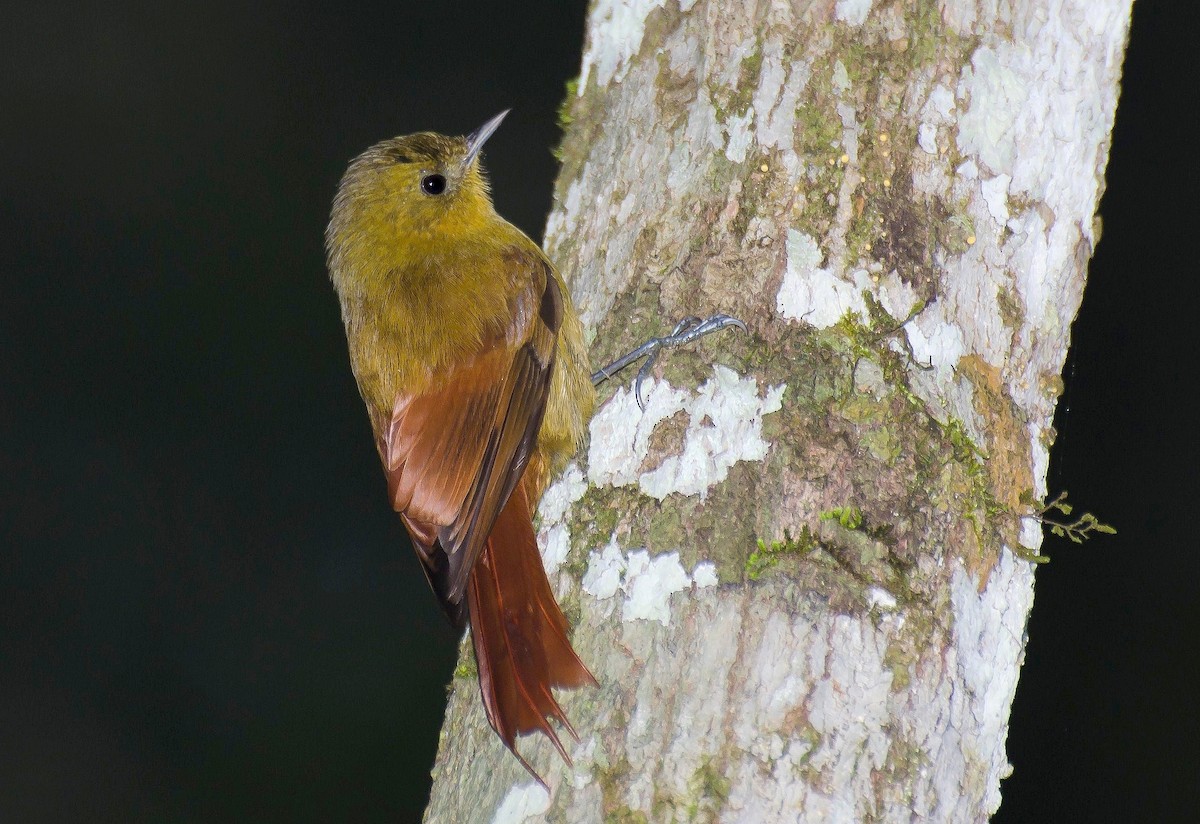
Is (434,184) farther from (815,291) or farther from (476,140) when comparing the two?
(815,291)

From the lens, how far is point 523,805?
178 centimetres

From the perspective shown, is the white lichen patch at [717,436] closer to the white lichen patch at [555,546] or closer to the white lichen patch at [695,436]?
the white lichen patch at [695,436]

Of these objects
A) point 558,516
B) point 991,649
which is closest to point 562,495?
point 558,516

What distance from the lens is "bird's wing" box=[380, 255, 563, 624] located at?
2211 mm

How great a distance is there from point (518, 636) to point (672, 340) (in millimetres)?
590

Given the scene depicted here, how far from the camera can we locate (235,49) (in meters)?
5.18

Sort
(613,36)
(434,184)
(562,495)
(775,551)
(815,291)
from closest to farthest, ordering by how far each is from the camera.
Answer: (775,551)
(815,291)
(562,495)
(613,36)
(434,184)

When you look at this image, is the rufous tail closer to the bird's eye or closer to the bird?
the bird

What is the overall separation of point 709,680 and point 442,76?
429 centimetres

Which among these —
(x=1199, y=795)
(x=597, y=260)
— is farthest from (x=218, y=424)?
(x=1199, y=795)

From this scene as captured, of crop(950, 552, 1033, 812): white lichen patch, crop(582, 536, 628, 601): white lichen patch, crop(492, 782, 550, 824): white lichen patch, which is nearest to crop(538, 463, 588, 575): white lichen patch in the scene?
crop(582, 536, 628, 601): white lichen patch

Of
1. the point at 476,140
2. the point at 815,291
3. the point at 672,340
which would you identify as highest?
the point at 476,140

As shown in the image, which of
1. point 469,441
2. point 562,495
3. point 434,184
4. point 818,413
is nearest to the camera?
point 818,413

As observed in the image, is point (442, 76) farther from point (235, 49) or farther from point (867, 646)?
point (867, 646)
